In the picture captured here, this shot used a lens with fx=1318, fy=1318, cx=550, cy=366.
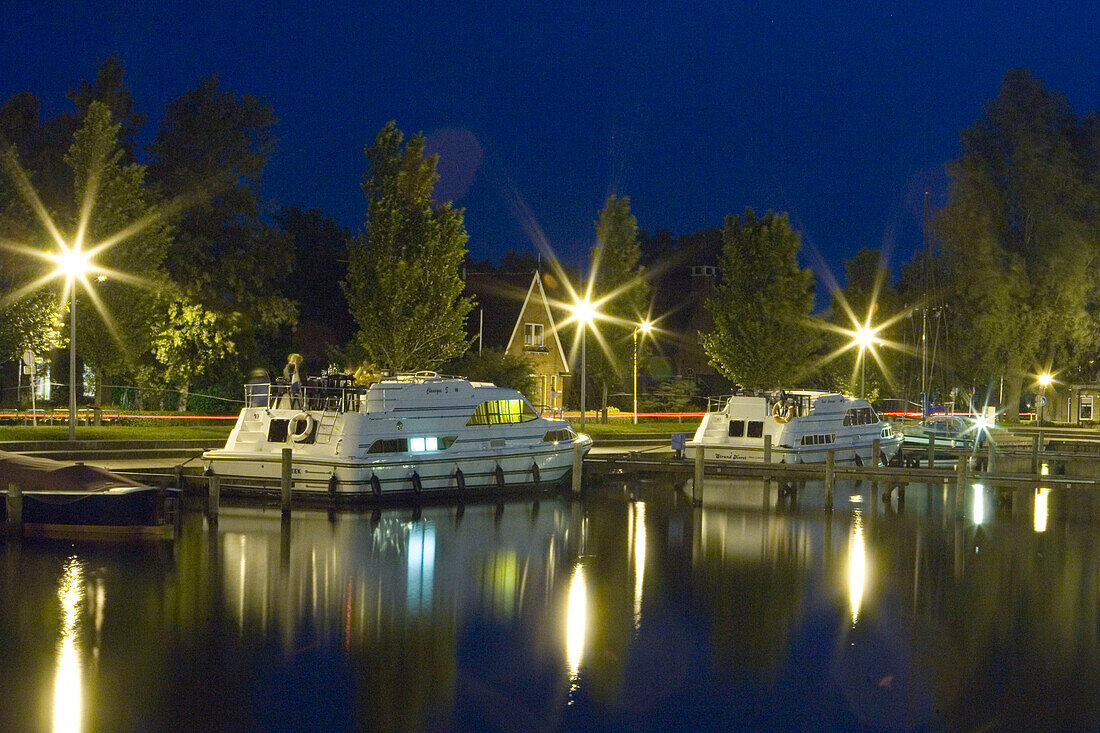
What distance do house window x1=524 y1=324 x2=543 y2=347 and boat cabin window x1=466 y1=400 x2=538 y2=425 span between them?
114 feet

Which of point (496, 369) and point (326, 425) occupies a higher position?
point (496, 369)

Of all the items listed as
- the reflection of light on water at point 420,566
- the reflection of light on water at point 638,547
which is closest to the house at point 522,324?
the reflection of light on water at point 638,547

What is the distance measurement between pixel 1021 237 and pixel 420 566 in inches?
2465

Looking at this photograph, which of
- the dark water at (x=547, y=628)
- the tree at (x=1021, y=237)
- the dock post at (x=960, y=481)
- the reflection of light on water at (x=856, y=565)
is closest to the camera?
the dark water at (x=547, y=628)

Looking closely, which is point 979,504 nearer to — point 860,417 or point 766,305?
point 860,417

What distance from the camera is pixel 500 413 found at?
3478 centimetres

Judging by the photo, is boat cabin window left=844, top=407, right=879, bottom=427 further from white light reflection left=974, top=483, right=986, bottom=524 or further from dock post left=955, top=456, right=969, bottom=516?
dock post left=955, top=456, right=969, bottom=516

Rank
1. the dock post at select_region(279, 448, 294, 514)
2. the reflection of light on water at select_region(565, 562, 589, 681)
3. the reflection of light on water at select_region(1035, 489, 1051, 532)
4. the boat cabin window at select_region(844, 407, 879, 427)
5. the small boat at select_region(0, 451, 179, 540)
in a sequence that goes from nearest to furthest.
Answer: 1. the reflection of light on water at select_region(565, 562, 589, 681)
2. the small boat at select_region(0, 451, 179, 540)
3. the dock post at select_region(279, 448, 294, 514)
4. the reflection of light on water at select_region(1035, 489, 1051, 532)
5. the boat cabin window at select_region(844, 407, 879, 427)

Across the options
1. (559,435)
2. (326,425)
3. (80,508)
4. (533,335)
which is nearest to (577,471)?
(559,435)

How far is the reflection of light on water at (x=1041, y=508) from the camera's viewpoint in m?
32.7

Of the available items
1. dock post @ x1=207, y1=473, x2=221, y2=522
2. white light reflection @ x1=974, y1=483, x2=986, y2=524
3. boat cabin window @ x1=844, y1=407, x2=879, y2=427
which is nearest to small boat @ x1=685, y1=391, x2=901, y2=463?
boat cabin window @ x1=844, y1=407, x2=879, y2=427

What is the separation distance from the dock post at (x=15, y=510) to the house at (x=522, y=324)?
138ft

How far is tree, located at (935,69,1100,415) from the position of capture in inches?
2985

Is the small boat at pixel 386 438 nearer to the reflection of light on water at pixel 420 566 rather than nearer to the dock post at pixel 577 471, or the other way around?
the dock post at pixel 577 471
